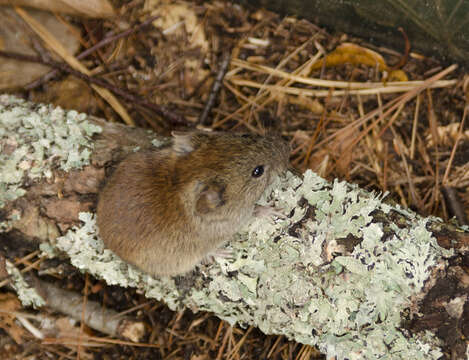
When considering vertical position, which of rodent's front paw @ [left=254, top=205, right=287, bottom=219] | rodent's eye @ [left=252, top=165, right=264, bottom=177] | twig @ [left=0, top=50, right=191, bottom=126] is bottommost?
rodent's front paw @ [left=254, top=205, right=287, bottom=219]

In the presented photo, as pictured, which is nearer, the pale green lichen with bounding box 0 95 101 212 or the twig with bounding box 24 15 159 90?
the pale green lichen with bounding box 0 95 101 212

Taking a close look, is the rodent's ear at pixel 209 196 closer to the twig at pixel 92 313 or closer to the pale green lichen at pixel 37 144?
the pale green lichen at pixel 37 144

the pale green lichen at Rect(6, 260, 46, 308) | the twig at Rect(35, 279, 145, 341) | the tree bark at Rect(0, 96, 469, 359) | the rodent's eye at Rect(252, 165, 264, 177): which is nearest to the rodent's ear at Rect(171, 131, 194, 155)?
the tree bark at Rect(0, 96, 469, 359)

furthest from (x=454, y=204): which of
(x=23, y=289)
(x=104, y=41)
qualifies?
(x=23, y=289)

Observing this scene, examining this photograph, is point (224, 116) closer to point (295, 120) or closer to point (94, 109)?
point (295, 120)

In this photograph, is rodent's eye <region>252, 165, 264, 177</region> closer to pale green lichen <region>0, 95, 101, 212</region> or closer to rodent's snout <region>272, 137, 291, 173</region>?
rodent's snout <region>272, 137, 291, 173</region>

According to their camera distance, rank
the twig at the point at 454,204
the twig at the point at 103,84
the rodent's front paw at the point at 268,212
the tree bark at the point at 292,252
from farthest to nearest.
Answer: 1. the twig at the point at 103,84
2. the twig at the point at 454,204
3. the rodent's front paw at the point at 268,212
4. the tree bark at the point at 292,252

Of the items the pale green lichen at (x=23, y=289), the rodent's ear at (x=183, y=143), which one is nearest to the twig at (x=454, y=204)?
the rodent's ear at (x=183, y=143)

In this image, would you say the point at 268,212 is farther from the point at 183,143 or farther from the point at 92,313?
the point at 92,313
